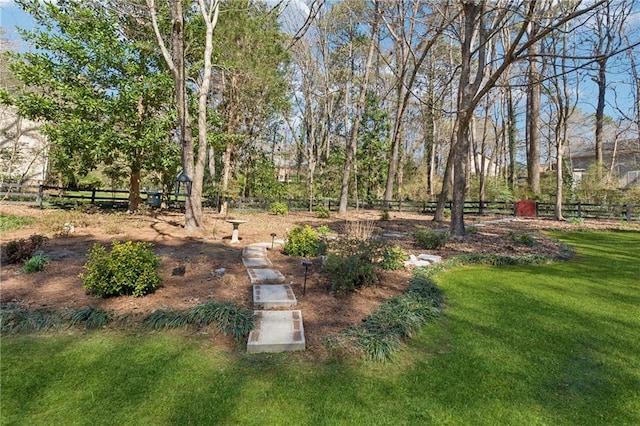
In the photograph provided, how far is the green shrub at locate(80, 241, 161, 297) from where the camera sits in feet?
12.0

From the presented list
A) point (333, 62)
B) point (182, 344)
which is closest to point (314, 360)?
point (182, 344)

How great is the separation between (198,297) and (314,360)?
A: 1.84 meters

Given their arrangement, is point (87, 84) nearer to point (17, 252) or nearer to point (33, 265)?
point (17, 252)

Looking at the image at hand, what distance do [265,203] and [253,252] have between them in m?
11.1

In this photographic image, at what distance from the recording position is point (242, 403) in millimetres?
2230

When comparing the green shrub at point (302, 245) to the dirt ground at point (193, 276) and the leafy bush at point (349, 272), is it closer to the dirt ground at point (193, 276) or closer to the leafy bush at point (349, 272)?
the dirt ground at point (193, 276)

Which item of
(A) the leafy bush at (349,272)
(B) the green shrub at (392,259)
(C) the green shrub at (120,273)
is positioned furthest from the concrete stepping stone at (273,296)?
(B) the green shrub at (392,259)

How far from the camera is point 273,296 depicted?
13.0 feet

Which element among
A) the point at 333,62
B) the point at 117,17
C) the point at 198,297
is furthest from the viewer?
the point at 333,62

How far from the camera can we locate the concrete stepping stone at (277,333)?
114 inches

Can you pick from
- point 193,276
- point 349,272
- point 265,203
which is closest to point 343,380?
point 349,272

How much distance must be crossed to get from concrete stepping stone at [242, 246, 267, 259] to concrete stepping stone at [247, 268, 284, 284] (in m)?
0.94

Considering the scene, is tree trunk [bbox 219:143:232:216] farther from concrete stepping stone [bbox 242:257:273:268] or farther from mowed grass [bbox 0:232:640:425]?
mowed grass [bbox 0:232:640:425]

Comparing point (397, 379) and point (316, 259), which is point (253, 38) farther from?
point (397, 379)
